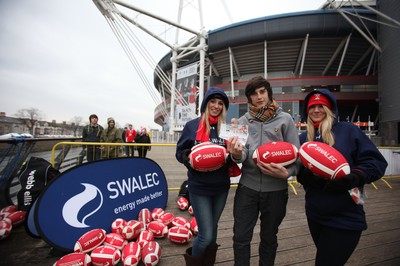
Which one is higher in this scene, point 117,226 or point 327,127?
point 327,127

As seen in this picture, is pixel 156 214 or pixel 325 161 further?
pixel 156 214

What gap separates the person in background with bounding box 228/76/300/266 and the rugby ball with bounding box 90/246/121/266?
1473 millimetres

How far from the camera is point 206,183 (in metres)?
1.97

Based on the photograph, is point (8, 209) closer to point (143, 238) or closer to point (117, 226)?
point (117, 226)

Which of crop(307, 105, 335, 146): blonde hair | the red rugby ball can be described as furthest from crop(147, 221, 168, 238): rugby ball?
crop(307, 105, 335, 146): blonde hair

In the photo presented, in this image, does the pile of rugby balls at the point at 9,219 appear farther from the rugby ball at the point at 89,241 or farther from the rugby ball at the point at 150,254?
the rugby ball at the point at 150,254

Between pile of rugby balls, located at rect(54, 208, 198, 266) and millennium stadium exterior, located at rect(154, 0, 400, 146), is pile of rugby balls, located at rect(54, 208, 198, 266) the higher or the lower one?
the lower one

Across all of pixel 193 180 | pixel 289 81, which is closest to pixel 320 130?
pixel 193 180

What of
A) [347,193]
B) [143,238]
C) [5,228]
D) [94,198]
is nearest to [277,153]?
[347,193]

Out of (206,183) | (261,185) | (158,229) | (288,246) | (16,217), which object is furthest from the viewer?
(16,217)

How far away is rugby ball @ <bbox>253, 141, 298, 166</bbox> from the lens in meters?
1.72

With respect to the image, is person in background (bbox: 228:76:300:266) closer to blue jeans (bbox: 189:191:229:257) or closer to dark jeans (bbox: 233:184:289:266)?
dark jeans (bbox: 233:184:289:266)

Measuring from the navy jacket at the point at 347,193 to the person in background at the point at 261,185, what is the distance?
11.0 inches

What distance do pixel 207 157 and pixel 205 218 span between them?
65 centimetres
